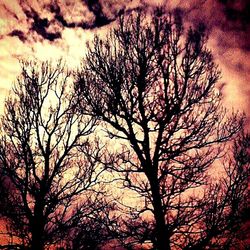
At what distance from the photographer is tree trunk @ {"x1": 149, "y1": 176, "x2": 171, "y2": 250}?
26.0 feet

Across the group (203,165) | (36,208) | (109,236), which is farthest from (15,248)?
(203,165)

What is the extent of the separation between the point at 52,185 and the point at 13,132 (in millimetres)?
2820

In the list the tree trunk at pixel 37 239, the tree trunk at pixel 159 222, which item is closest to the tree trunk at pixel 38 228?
the tree trunk at pixel 37 239

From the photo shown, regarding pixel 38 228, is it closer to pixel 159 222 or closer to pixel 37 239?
pixel 37 239

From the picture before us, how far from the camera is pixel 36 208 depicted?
39.0 ft

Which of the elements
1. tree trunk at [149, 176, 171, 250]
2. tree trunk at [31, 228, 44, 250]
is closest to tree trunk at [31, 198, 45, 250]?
tree trunk at [31, 228, 44, 250]

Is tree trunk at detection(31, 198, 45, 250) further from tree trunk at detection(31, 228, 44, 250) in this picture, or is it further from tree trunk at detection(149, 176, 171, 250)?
tree trunk at detection(149, 176, 171, 250)

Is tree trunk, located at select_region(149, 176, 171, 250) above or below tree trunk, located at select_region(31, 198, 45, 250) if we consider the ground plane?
below

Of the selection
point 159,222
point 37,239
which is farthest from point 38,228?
point 159,222

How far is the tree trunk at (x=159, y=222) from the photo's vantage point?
7930 millimetres

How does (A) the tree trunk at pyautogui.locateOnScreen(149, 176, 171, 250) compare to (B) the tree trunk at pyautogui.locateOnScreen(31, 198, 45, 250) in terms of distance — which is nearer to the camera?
(A) the tree trunk at pyautogui.locateOnScreen(149, 176, 171, 250)

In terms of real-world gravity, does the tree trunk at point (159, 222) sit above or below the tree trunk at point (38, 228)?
below

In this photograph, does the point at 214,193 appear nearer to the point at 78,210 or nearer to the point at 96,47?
the point at 96,47

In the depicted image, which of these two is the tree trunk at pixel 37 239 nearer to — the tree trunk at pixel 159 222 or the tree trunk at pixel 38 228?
the tree trunk at pixel 38 228
